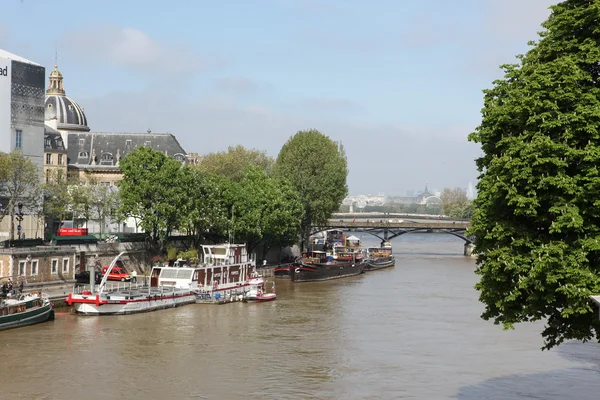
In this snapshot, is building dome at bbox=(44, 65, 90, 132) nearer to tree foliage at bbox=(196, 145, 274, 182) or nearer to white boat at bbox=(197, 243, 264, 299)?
tree foliage at bbox=(196, 145, 274, 182)

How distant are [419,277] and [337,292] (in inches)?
827

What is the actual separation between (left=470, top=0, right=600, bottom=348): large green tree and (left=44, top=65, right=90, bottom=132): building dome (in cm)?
12632

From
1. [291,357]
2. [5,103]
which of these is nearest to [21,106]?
[5,103]

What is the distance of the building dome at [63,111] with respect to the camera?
147000 millimetres

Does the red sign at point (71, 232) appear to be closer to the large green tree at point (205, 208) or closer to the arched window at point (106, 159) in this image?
the large green tree at point (205, 208)

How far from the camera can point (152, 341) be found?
170ft

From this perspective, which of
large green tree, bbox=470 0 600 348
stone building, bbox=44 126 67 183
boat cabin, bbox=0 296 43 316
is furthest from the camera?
stone building, bbox=44 126 67 183

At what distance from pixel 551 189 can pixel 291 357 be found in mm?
24068

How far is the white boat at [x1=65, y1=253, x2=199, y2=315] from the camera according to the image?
6081 centimetres

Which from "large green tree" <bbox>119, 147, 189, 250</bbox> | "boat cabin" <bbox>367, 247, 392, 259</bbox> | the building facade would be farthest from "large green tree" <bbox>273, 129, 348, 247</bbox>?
the building facade

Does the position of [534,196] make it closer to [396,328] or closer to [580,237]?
[580,237]

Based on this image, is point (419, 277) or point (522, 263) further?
point (419, 277)

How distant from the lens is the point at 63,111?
148250mm

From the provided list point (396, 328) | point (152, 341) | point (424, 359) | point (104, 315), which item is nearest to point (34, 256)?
point (104, 315)
